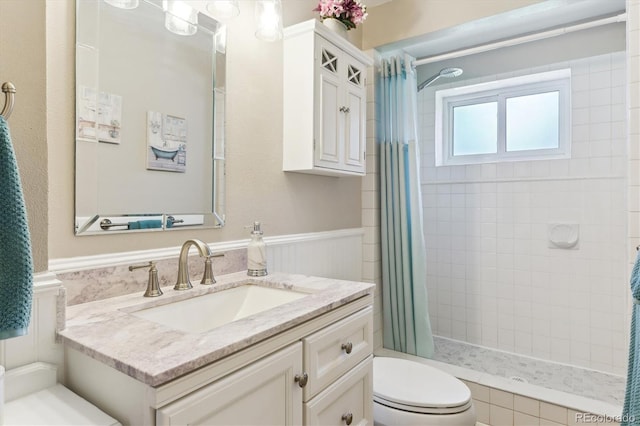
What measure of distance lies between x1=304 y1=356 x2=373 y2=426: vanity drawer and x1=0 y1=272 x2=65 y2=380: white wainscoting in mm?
632

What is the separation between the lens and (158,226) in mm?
1243

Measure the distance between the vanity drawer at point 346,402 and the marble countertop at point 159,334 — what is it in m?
0.25

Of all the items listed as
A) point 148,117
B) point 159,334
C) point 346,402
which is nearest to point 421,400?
point 346,402

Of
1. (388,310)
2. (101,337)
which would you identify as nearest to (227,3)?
(101,337)

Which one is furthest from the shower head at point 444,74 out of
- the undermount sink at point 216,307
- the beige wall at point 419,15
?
the undermount sink at point 216,307

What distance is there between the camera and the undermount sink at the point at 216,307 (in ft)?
3.56

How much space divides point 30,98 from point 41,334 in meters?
0.52

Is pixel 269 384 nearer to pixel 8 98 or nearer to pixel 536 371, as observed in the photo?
pixel 8 98

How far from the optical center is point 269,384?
865 mm

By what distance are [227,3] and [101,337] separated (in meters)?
1.22

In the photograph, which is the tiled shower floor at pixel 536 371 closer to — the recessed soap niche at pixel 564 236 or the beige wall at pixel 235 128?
the recessed soap niche at pixel 564 236

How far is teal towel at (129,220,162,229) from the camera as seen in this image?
1174 mm

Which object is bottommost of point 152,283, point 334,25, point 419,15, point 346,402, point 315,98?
point 346,402

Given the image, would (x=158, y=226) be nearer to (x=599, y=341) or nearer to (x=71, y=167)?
(x=71, y=167)
